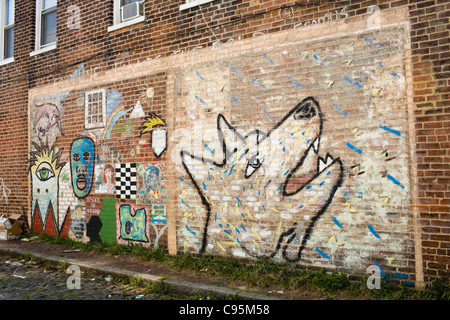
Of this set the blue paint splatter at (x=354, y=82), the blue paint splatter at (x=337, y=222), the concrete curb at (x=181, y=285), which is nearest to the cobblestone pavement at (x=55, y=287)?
the concrete curb at (x=181, y=285)

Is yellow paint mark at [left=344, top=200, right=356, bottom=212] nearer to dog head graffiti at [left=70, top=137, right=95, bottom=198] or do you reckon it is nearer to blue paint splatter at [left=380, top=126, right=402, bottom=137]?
blue paint splatter at [left=380, top=126, right=402, bottom=137]

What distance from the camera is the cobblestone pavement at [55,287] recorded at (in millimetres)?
4953

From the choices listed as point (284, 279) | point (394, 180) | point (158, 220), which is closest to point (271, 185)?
point (284, 279)

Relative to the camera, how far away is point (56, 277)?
5992 mm

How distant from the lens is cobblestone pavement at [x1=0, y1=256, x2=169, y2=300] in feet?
16.3

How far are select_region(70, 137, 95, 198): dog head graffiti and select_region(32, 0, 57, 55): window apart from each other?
9.76 ft

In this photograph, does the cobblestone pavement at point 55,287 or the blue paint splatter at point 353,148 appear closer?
the blue paint splatter at point 353,148

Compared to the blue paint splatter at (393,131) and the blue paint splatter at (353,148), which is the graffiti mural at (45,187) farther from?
the blue paint splatter at (393,131)

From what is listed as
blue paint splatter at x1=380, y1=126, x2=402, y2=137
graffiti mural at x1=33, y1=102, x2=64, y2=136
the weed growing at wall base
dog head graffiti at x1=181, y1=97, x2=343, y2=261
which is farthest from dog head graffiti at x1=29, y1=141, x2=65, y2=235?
blue paint splatter at x1=380, y1=126, x2=402, y2=137

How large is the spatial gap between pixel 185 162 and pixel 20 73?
6.02 m

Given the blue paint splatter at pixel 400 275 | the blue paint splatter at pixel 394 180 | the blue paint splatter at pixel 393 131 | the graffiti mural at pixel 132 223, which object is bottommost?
the blue paint splatter at pixel 400 275

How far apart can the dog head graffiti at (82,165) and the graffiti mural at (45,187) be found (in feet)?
1.51

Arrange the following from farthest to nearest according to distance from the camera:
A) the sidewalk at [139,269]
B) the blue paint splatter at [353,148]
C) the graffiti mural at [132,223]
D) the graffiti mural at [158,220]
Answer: the graffiti mural at [132,223], the graffiti mural at [158,220], the blue paint splatter at [353,148], the sidewalk at [139,269]
